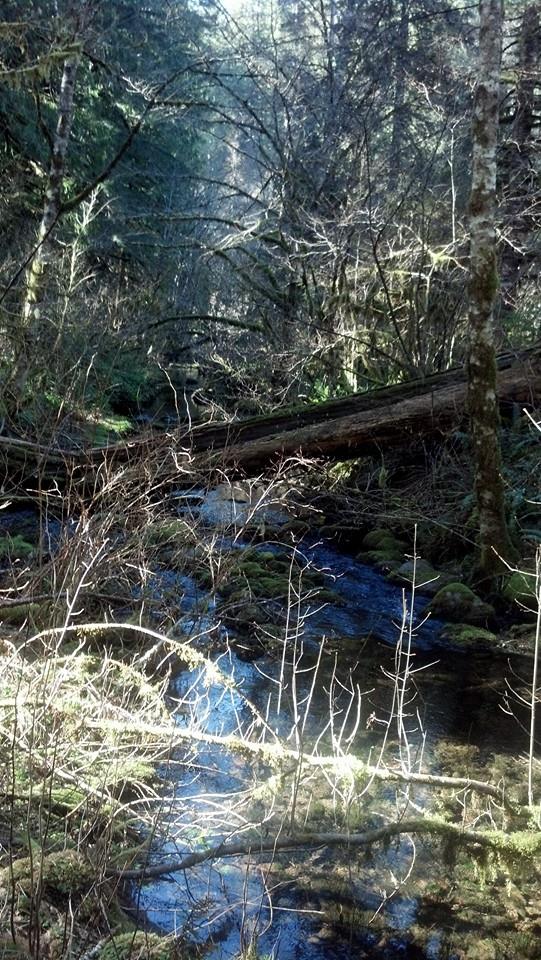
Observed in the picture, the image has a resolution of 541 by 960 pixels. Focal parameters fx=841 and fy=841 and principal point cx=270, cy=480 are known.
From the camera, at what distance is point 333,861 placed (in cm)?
452

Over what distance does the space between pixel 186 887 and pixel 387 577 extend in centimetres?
611

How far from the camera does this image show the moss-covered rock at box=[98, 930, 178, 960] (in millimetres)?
3125

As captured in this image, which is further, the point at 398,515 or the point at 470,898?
the point at 398,515

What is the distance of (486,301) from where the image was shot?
8.24m

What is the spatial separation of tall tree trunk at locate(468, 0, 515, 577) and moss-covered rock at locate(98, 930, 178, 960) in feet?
16.0

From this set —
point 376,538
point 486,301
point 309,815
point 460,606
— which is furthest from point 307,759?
point 376,538

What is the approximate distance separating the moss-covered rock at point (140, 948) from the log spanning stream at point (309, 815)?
0.82ft

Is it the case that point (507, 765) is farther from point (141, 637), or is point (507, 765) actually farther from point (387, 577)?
point (387, 577)

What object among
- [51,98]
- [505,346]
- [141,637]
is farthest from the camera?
[51,98]

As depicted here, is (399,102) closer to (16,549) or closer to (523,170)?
(523,170)

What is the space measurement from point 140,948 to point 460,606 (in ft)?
19.5

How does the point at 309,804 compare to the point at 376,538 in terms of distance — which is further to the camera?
the point at 376,538

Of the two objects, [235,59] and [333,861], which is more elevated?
[235,59]

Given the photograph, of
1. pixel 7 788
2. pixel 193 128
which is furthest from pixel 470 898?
pixel 193 128
